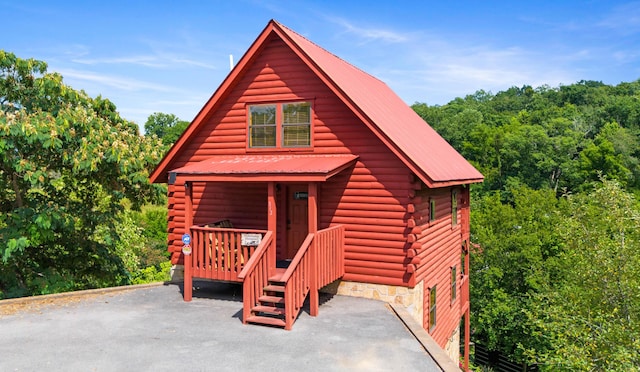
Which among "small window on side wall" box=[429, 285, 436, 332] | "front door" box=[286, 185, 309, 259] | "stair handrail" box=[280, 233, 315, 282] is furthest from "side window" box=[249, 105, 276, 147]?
"small window on side wall" box=[429, 285, 436, 332]

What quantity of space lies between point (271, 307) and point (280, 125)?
5109 mm

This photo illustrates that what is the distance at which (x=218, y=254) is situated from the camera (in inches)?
459

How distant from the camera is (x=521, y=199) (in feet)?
108

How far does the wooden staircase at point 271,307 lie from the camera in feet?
32.5

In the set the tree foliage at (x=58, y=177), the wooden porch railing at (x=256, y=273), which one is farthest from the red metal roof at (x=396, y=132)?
the tree foliage at (x=58, y=177)

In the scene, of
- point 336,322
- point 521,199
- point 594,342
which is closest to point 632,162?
point 521,199

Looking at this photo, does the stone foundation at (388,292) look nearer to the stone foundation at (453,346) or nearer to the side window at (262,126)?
the side window at (262,126)

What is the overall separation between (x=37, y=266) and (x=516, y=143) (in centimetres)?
6113

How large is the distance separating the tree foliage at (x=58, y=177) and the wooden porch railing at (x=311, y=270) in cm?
706

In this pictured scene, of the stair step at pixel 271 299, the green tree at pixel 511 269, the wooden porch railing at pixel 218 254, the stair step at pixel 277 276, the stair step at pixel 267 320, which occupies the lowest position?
the green tree at pixel 511 269

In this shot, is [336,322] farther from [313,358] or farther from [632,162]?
[632,162]

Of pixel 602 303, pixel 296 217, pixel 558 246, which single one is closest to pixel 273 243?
pixel 296 217

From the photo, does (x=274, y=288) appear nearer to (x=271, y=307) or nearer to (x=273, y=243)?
(x=271, y=307)

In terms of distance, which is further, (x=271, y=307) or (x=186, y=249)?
(x=186, y=249)
